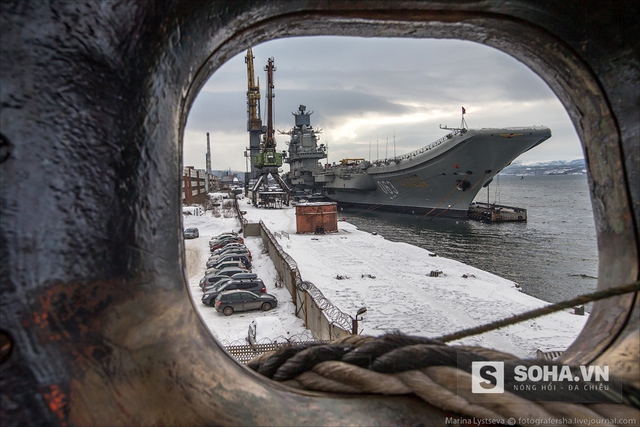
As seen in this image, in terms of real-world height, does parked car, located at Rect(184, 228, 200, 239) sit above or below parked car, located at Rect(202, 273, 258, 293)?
above

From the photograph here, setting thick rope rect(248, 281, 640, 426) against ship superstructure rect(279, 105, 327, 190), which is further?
ship superstructure rect(279, 105, 327, 190)

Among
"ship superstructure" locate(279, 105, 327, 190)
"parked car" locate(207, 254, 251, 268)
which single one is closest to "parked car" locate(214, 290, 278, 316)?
"parked car" locate(207, 254, 251, 268)

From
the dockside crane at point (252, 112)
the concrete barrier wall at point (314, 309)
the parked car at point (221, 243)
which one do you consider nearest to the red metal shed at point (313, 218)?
the parked car at point (221, 243)

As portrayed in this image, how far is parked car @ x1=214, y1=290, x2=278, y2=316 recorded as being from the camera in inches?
405

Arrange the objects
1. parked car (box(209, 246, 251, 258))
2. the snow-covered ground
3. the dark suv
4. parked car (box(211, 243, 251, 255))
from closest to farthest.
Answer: the snow-covered ground < the dark suv < parked car (box(209, 246, 251, 258)) < parked car (box(211, 243, 251, 255))

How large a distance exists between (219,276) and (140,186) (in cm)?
1239

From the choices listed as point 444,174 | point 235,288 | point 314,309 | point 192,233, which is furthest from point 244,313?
point 444,174

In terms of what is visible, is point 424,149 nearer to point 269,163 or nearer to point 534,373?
point 269,163

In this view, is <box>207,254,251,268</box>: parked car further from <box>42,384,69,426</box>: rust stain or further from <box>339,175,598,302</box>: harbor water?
<box>42,384,69,426</box>: rust stain

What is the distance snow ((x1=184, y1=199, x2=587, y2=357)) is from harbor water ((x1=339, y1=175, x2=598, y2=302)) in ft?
9.04

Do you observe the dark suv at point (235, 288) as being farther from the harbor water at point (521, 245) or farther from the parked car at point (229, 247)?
the harbor water at point (521, 245)

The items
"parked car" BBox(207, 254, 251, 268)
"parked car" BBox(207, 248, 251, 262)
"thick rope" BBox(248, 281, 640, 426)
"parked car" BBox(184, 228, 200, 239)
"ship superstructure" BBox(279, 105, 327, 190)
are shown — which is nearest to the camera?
"thick rope" BBox(248, 281, 640, 426)

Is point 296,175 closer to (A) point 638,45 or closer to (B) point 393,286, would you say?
(B) point 393,286

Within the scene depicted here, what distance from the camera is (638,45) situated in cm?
101
